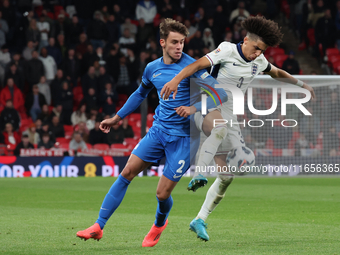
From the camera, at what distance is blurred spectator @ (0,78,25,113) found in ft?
51.1

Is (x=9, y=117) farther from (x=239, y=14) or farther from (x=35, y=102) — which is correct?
(x=239, y=14)

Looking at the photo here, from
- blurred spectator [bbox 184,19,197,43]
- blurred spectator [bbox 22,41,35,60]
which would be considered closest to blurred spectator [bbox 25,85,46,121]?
blurred spectator [bbox 22,41,35,60]

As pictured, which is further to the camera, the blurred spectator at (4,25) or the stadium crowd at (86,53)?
the blurred spectator at (4,25)

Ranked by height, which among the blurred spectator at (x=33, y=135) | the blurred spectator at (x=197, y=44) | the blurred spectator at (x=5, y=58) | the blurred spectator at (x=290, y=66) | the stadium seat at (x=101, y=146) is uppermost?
the blurred spectator at (x=197, y=44)

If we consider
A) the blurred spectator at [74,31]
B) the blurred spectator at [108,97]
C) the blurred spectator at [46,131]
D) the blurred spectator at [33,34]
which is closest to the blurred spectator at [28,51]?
the blurred spectator at [33,34]

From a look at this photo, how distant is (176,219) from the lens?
7.26m

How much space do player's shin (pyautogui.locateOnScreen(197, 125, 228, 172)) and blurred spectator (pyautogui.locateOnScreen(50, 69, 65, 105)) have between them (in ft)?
37.0

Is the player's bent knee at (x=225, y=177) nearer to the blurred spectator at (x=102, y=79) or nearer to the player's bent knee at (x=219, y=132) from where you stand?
the player's bent knee at (x=219, y=132)

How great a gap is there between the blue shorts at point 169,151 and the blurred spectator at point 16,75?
1140 centimetres

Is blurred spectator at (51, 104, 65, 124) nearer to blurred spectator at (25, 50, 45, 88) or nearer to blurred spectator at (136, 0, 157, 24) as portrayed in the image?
blurred spectator at (25, 50, 45, 88)

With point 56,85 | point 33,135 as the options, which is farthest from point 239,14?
point 33,135

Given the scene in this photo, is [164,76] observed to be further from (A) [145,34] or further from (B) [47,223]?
(A) [145,34]

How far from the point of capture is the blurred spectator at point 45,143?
14.3m

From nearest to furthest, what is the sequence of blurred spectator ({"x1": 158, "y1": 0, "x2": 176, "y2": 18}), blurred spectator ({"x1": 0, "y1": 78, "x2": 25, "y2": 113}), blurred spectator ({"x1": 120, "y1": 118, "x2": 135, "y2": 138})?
blurred spectator ({"x1": 120, "y1": 118, "x2": 135, "y2": 138}) → blurred spectator ({"x1": 0, "y1": 78, "x2": 25, "y2": 113}) → blurred spectator ({"x1": 158, "y1": 0, "x2": 176, "y2": 18})
